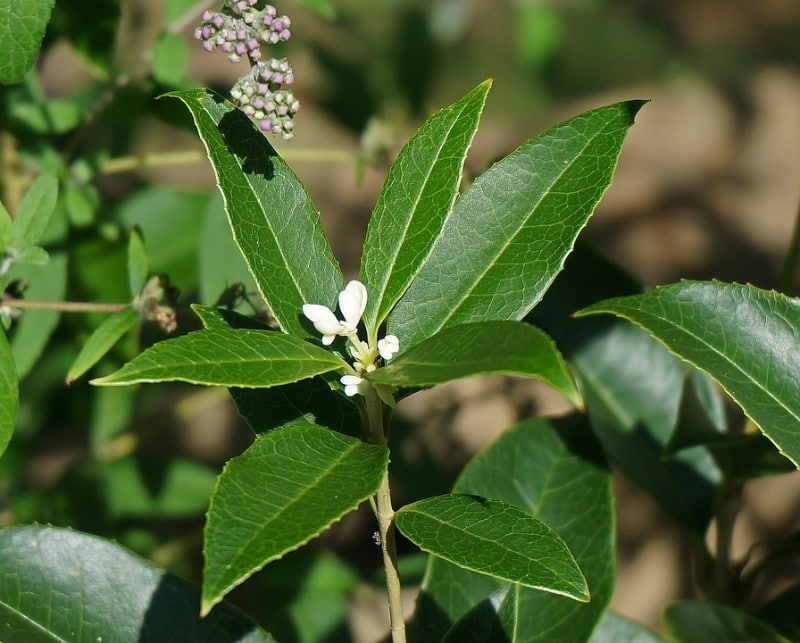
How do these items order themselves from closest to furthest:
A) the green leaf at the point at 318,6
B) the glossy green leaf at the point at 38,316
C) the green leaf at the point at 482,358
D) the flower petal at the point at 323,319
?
1. the green leaf at the point at 482,358
2. the flower petal at the point at 323,319
3. the glossy green leaf at the point at 38,316
4. the green leaf at the point at 318,6

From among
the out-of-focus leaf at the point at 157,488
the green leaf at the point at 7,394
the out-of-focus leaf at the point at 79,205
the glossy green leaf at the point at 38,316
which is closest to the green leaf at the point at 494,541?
the green leaf at the point at 7,394

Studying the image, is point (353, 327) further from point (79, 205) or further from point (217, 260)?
point (79, 205)

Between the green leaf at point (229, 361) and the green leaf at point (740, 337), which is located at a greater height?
the green leaf at point (229, 361)

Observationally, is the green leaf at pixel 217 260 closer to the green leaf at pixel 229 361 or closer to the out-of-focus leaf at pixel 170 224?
the out-of-focus leaf at pixel 170 224

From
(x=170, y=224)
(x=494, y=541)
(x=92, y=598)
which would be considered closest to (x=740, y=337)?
(x=494, y=541)

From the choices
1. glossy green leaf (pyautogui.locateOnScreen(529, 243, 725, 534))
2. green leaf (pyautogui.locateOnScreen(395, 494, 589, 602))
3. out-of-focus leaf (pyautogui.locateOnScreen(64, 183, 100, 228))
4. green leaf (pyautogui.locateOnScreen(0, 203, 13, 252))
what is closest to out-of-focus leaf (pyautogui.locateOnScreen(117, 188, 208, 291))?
out-of-focus leaf (pyautogui.locateOnScreen(64, 183, 100, 228))

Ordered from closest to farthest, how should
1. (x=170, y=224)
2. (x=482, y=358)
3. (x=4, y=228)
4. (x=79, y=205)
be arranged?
1. (x=482, y=358)
2. (x=4, y=228)
3. (x=79, y=205)
4. (x=170, y=224)

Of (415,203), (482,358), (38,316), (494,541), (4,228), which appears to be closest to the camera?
(482,358)

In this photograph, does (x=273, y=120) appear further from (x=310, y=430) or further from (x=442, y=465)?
(x=442, y=465)
